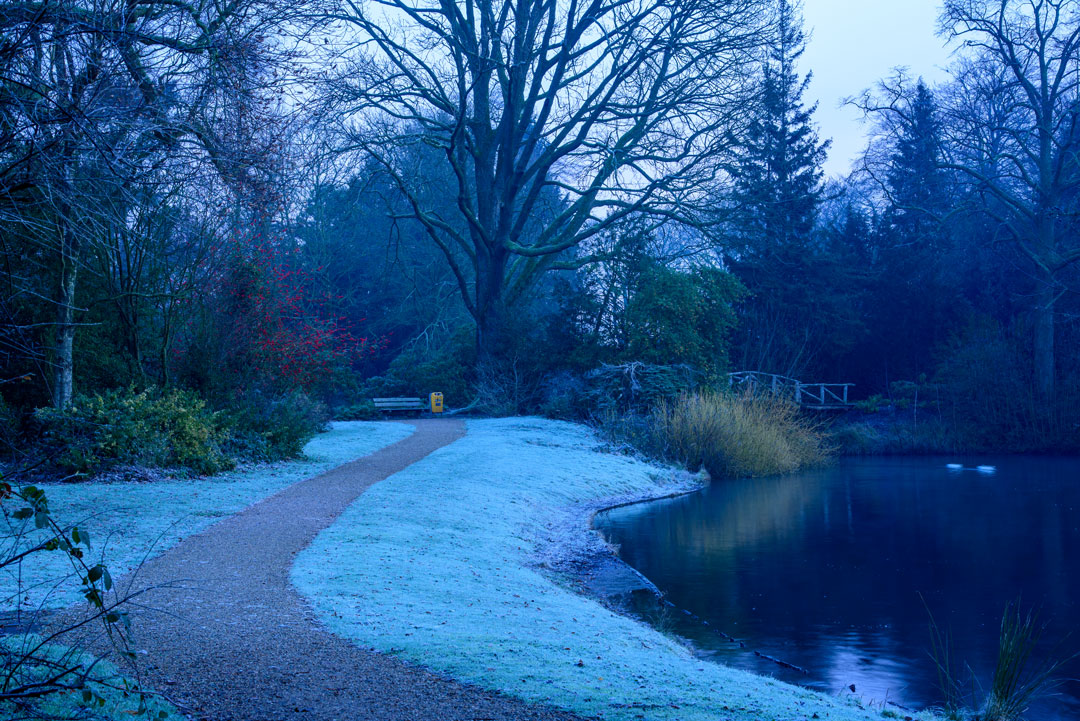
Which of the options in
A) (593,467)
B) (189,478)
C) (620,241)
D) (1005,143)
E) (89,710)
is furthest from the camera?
(1005,143)

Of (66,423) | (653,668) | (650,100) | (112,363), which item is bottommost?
(653,668)

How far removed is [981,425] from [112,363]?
25.7 m

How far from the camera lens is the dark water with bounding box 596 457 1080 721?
27.8ft

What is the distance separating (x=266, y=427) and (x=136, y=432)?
3811 mm

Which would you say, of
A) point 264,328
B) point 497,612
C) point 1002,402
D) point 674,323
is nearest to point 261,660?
point 497,612

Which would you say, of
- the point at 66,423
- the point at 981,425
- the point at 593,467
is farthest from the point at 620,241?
the point at 66,423

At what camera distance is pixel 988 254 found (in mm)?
35562

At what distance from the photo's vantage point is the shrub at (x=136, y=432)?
12.3m

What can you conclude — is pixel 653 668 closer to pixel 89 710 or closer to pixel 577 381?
pixel 89 710

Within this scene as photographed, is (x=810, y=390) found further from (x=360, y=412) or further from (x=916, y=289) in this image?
(x=360, y=412)

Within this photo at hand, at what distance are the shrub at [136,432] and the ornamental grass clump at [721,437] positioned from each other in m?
11.4

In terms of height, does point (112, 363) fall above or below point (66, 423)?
above

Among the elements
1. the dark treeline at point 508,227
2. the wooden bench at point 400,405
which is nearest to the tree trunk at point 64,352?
the dark treeline at point 508,227

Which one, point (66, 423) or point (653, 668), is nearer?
point (653, 668)
